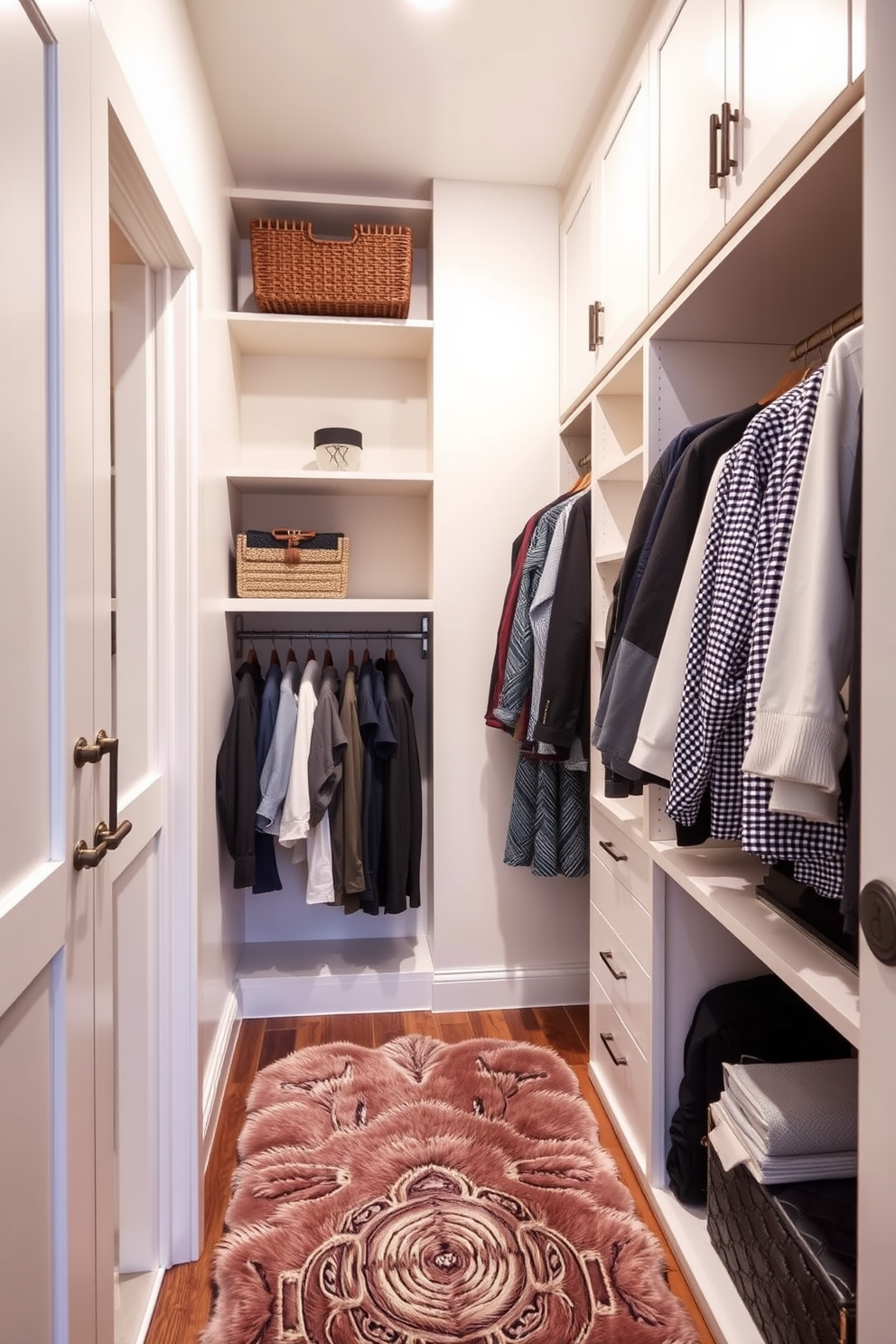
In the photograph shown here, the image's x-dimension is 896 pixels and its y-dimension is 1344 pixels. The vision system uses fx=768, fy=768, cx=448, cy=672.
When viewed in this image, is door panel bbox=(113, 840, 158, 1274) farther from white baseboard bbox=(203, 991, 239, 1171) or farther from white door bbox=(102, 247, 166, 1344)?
white baseboard bbox=(203, 991, 239, 1171)

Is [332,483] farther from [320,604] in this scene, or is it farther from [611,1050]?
[611,1050]

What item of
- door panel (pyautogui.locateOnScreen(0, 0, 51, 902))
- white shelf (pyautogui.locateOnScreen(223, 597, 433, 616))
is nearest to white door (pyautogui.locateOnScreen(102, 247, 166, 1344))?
door panel (pyautogui.locateOnScreen(0, 0, 51, 902))

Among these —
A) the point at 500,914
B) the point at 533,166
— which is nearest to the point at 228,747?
the point at 500,914

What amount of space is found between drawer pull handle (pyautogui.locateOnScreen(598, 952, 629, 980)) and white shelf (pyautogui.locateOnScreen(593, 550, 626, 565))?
40.3 inches

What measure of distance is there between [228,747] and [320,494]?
1.00m

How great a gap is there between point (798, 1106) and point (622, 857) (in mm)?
683

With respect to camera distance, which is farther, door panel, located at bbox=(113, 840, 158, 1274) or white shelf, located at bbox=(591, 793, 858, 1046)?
door panel, located at bbox=(113, 840, 158, 1274)

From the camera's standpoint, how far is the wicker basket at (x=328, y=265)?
2.33 m

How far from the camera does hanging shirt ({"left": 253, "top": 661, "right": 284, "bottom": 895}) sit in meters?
2.38

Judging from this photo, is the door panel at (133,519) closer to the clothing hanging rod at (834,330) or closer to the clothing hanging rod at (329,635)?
the clothing hanging rod at (329,635)

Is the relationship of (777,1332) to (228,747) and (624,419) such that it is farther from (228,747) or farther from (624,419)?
(624,419)

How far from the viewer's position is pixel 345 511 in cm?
275

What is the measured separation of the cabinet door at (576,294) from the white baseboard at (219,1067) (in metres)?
2.11

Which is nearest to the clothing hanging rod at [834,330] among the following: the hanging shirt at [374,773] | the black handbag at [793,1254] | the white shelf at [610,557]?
the white shelf at [610,557]
